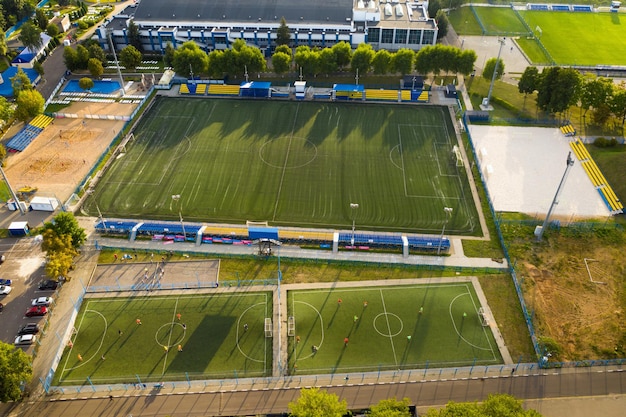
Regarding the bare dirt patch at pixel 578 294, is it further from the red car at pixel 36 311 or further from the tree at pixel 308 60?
the tree at pixel 308 60

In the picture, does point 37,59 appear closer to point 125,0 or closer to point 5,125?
point 5,125

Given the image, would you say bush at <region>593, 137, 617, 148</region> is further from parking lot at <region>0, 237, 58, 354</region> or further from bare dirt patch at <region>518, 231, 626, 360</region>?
parking lot at <region>0, 237, 58, 354</region>

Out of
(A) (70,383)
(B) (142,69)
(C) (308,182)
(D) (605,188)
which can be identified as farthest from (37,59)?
(D) (605,188)

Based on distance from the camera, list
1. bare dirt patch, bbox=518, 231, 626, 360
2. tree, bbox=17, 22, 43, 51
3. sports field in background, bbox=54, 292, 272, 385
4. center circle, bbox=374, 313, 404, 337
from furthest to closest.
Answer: tree, bbox=17, 22, 43, 51 < center circle, bbox=374, 313, 404, 337 < bare dirt patch, bbox=518, 231, 626, 360 < sports field in background, bbox=54, 292, 272, 385

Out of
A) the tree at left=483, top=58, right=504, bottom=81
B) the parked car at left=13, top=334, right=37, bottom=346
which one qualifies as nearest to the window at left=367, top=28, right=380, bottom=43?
the tree at left=483, top=58, right=504, bottom=81

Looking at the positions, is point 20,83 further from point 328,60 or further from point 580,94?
point 580,94

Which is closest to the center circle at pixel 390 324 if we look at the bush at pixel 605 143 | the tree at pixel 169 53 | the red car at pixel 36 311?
the red car at pixel 36 311
